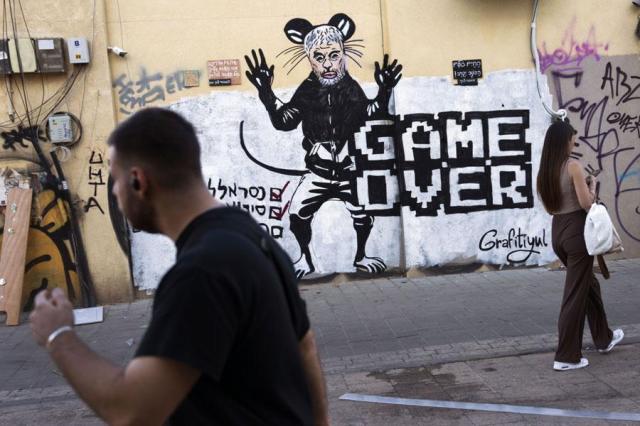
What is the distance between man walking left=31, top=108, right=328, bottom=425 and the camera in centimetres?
161

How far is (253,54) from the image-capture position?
841 cm

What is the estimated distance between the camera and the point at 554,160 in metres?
5.20

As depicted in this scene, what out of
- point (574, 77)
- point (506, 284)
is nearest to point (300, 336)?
point (506, 284)

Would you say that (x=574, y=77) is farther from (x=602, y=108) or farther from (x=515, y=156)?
Result: (x=515, y=156)

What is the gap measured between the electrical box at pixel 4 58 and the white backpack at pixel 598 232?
649cm

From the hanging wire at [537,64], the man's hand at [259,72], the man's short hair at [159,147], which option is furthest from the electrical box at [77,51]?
the man's short hair at [159,147]

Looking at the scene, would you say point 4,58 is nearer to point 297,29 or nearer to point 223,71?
point 223,71

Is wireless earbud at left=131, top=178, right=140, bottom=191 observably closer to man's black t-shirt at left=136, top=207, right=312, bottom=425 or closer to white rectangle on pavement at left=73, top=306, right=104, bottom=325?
man's black t-shirt at left=136, top=207, right=312, bottom=425

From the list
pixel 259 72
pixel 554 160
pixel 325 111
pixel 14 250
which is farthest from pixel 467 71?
pixel 14 250

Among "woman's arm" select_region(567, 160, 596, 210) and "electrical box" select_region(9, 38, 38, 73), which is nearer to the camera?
"woman's arm" select_region(567, 160, 596, 210)

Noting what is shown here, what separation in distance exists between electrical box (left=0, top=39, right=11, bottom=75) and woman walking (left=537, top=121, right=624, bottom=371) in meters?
6.06

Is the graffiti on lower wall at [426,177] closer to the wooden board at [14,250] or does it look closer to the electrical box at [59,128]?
the electrical box at [59,128]

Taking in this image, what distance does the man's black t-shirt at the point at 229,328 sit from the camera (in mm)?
1609

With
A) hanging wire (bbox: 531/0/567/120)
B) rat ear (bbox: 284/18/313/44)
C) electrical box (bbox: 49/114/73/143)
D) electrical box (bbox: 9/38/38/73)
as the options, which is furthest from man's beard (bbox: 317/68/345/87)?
electrical box (bbox: 9/38/38/73)
